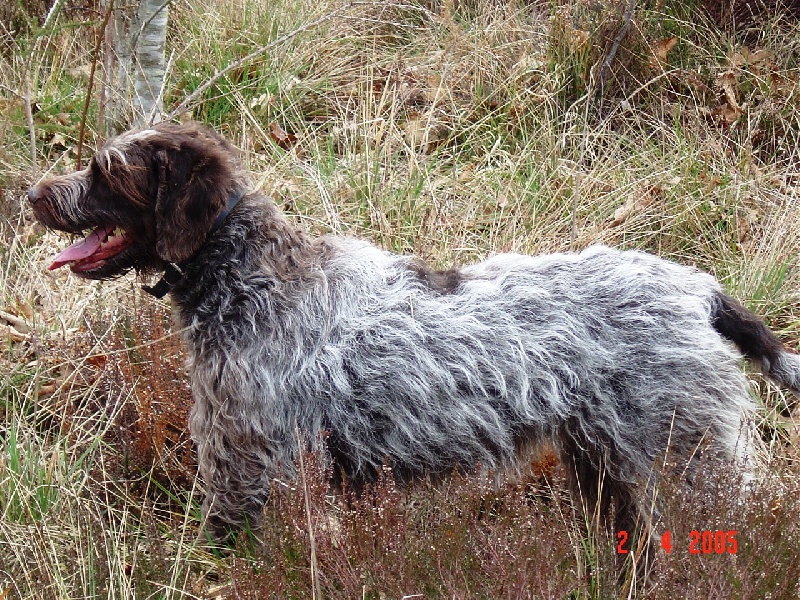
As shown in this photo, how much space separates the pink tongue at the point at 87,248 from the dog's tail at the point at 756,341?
91.6 inches

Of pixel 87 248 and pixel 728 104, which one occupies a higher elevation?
pixel 87 248

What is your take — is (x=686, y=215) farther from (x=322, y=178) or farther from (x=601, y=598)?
(x=601, y=598)

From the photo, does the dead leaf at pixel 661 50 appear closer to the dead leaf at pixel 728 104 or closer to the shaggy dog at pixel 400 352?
the dead leaf at pixel 728 104

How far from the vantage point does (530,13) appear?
7.91 meters

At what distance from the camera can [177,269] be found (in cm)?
362

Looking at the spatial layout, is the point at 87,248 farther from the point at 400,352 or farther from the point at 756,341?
the point at 756,341

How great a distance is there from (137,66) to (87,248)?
2.54 meters

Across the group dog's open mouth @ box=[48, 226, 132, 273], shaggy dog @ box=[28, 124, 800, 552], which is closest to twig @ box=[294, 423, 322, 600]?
shaggy dog @ box=[28, 124, 800, 552]

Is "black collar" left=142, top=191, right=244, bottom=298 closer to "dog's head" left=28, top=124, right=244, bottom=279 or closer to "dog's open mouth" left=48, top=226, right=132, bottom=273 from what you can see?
"dog's head" left=28, top=124, right=244, bottom=279

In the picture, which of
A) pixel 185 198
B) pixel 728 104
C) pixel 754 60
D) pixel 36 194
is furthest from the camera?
pixel 754 60

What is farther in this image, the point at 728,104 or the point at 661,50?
the point at 661,50

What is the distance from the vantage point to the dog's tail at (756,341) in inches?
139

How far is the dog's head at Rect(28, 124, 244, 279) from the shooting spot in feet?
11.6

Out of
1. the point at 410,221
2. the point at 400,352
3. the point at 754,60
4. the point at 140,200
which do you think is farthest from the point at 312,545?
the point at 754,60
